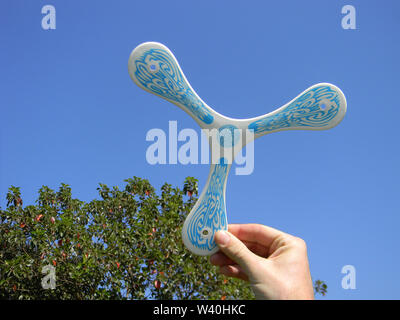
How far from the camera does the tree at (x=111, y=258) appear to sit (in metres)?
4.32

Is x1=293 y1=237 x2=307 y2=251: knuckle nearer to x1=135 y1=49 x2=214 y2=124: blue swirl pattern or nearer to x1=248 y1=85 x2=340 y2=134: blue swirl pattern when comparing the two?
x1=248 y1=85 x2=340 y2=134: blue swirl pattern

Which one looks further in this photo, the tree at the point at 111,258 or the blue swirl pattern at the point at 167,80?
the tree at the point at 111,258

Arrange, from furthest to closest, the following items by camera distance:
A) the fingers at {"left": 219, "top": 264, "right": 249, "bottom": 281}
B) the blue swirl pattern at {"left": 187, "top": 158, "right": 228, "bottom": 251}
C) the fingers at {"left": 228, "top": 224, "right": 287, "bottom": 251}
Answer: the fingers at {"left": 228, "top": 224, "right": 287, "bottom": 251} → the fingers at {"left": 219, "top": 264, "right": 249, "bottom": 281} → the blue swirl pattern at {"left": 187, "top": 158, "right": 228, "bottom": 251}

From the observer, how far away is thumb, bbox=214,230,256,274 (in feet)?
5.61

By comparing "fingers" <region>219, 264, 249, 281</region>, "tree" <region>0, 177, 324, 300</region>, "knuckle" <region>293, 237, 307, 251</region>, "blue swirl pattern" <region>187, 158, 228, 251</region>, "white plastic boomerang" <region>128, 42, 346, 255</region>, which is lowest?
"tree" <region>0, 177, 324, 300</region>

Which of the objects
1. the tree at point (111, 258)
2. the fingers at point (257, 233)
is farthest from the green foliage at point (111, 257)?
the fingers at point (257, 233)

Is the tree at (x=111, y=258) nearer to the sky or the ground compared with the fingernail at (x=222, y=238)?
nearer to the ground

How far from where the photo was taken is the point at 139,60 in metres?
1.82

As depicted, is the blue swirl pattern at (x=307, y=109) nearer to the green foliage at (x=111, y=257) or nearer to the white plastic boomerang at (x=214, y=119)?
the white plastic boomerang at (x=214, y=119)

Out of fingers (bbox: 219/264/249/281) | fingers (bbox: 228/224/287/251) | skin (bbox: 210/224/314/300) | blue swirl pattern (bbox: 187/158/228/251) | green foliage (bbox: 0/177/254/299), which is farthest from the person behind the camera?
green foliage (bbox: 0/177/254/299)

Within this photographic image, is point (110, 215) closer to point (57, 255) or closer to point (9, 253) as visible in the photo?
point (57, 255)

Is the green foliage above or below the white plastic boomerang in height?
below

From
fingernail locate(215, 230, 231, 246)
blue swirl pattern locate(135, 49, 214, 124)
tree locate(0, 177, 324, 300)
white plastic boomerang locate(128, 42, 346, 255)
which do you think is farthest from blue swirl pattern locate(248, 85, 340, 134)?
tree locate(0, 177, 324, 300)
